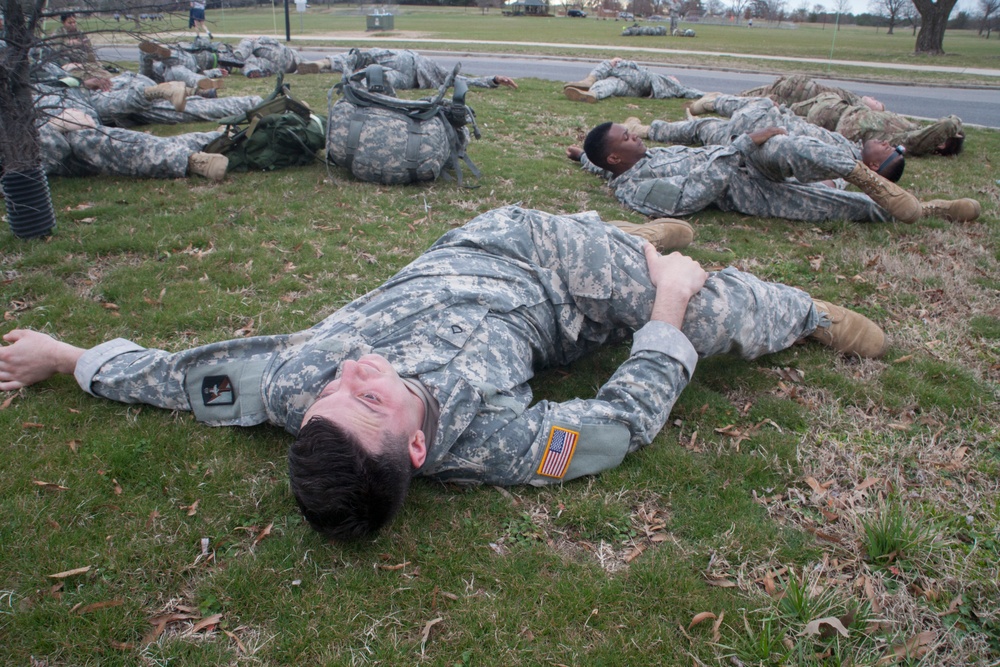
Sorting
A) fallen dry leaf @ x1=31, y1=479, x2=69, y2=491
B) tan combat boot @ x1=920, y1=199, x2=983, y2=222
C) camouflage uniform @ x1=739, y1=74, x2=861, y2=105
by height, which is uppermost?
camouflage uniform @ x1=739, y1=74, x2=861, y2=105

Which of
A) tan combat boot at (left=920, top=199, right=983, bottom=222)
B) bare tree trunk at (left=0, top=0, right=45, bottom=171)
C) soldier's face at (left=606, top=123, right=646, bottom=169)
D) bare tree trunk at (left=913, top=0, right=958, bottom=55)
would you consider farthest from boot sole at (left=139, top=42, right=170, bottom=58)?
bare tree trunk at (left=913, top=0, right=958, bottom=55)

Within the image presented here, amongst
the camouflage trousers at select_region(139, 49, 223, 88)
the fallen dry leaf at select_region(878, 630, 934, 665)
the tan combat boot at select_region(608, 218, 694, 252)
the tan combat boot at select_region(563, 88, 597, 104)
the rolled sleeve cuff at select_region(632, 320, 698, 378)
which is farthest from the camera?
the tan combat boot at select_region(563, 88, 597, 104)

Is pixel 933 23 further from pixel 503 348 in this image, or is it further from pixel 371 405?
pixel 371 405

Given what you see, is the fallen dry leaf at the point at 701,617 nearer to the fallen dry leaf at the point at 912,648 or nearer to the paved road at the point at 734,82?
the fallen dry leaf at the point at 912,648

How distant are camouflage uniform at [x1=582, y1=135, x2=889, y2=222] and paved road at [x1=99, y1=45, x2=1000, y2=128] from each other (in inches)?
338

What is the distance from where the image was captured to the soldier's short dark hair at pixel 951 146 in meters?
8.84

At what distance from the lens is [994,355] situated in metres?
4.04

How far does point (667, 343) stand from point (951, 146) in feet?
27.5

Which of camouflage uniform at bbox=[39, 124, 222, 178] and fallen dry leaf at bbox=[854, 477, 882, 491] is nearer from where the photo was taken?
fallen dry leaf at bbox=[854, 477, 882, 491]

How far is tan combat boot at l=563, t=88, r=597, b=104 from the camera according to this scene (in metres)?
12.2

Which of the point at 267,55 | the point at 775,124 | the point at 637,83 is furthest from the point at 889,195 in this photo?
the point at 267,55

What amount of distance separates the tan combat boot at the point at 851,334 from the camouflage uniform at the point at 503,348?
0.27 meters

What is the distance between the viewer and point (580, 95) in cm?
1233

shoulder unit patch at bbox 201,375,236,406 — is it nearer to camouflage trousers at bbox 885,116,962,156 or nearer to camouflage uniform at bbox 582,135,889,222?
camouflage uniform at bbox 582,135,889,222
